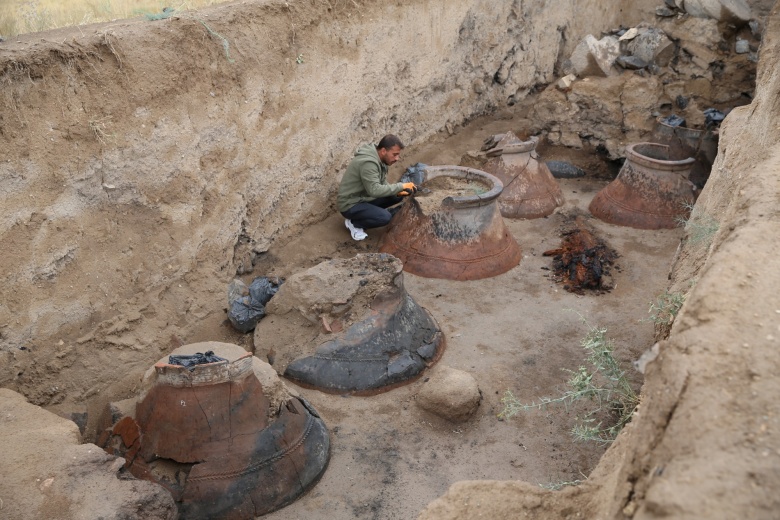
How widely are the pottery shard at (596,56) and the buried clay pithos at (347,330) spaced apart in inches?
236

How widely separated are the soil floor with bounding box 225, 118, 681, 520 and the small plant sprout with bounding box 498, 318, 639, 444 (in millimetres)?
154

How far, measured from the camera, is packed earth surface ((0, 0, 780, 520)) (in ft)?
6.77

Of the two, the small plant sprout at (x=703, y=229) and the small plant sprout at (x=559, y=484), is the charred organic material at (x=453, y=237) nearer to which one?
the small plant sprout at (x=703, y=229)

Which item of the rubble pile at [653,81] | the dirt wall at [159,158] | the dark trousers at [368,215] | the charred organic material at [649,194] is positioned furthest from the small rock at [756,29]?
the dark trousers at [368,215]

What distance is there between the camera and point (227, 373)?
389cm

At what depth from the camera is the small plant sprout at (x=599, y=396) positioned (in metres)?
3.78

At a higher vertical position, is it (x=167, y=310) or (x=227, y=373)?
(x=227, y=373)

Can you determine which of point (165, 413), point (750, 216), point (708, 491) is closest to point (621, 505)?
point (708, 491)

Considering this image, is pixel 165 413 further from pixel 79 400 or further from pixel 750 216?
pixel 750 216

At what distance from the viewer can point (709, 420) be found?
178 cm

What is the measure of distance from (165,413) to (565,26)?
959 cm

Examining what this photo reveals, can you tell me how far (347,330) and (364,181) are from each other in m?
2.24

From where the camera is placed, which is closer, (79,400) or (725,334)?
(725,334)

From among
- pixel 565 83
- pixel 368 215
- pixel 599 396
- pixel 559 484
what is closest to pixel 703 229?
pixel 599 396
